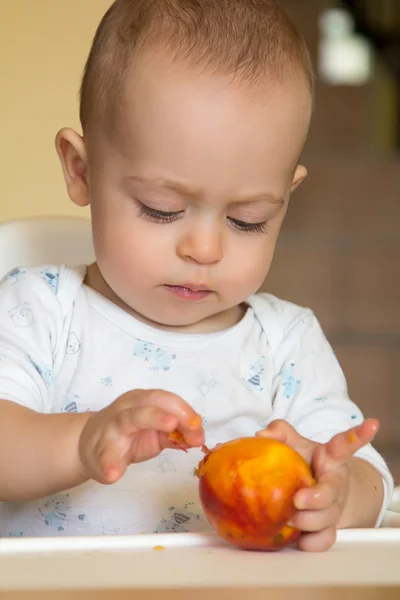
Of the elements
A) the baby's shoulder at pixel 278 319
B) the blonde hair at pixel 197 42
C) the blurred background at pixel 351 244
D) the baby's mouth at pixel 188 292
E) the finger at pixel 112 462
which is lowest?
the blurred background at pixel 351 244

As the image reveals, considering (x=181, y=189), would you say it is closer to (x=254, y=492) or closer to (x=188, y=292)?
(x=188, y=292)

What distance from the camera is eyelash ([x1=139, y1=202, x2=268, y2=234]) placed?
894mm

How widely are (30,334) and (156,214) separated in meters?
0.18

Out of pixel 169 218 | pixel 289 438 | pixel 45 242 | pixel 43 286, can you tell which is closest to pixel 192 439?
pixel 289 438

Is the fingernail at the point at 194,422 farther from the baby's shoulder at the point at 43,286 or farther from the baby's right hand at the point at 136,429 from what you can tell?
the baby's shoulder at the point at 43,286

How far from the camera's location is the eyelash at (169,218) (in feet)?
2.93

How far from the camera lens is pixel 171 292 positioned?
0.95m

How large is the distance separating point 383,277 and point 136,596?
250 centimetres

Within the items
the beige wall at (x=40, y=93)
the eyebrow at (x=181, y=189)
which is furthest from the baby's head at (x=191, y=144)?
the beige wall at (x=40, y=93)

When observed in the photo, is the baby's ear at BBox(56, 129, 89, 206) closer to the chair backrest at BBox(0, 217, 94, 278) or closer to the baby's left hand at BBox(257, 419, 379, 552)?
the chair backrest at BBox(0, 217, 94, 278)

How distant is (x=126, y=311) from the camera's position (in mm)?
1039

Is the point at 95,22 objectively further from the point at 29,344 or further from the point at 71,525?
the point at 71,525

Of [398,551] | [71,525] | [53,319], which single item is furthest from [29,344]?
[398,551]

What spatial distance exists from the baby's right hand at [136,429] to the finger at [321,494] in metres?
0.08
